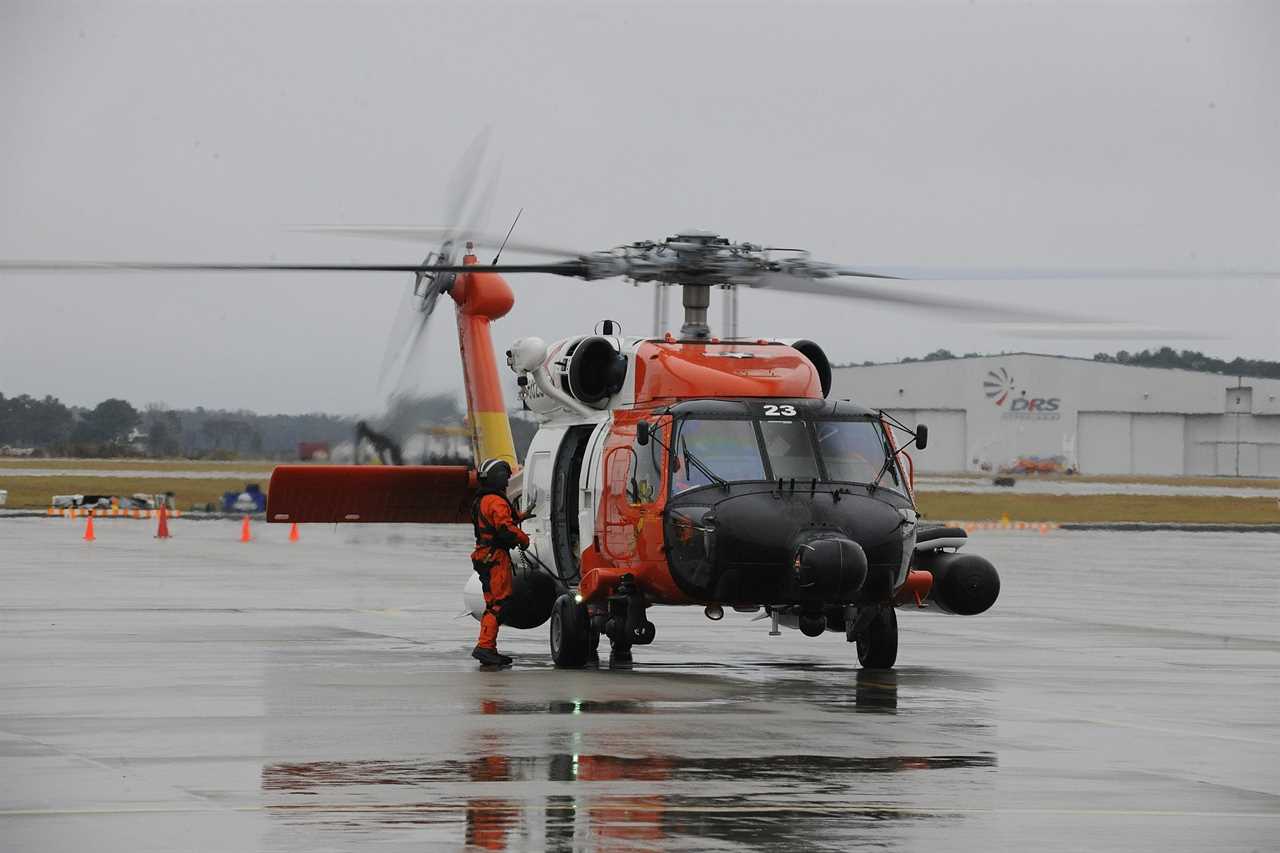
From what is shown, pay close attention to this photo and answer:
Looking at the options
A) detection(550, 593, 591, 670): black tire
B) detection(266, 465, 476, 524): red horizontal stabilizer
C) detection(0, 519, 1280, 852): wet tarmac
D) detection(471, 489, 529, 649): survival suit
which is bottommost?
Answer: detection(0, 519, 1280, 852): wet tarmac

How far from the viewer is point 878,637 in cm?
1688

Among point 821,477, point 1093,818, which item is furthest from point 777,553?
point 1093,818

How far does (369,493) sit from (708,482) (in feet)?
18.0

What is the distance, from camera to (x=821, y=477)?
15867 millimetres

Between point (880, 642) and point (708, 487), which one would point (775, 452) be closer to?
point (708, 487)

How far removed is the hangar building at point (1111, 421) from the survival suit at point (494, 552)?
315ft

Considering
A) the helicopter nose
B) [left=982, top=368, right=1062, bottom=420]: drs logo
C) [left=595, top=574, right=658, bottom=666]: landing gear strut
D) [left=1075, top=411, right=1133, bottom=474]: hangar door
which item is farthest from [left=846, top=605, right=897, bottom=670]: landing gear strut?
[left=982, top=368, right=1062, bottom=420]: drs logo

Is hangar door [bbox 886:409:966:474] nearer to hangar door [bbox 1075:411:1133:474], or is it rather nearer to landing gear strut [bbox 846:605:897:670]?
hangar door [bbox 1075:411:1133:474]

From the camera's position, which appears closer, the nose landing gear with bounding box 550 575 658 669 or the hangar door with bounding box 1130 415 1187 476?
the nose landing gear with bounding box 550 575 658 669

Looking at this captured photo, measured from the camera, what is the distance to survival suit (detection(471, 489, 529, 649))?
16938mm

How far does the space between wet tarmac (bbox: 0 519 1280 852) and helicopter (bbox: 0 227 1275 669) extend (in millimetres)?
661

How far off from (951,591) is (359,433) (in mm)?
10221

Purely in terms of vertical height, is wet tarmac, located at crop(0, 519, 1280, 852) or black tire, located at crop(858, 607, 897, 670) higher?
black tire, located at crop(858, 607, 897, 670)

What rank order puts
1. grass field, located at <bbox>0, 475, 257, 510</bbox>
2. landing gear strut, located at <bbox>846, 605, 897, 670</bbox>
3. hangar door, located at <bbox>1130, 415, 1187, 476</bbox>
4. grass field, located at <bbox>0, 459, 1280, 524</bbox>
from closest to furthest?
landing gear strut, located at <bbox>846, 605, 897, 670</bbox>, grass field, located at <bbox>0, 459, 1280, 524</bbox>, grass field, located at <bbox>0, 475, 257, 510</bbox>, hangar door, located at <bbox>1130, 415, 1187, 476</bbox>
